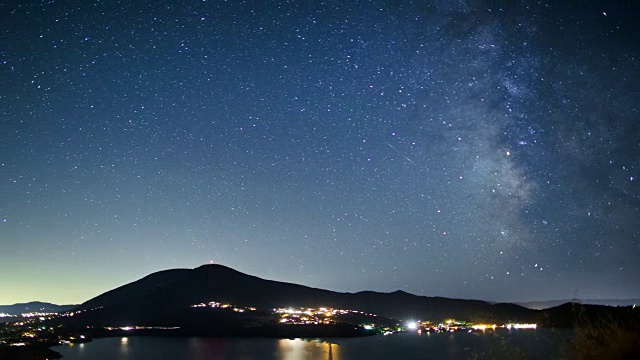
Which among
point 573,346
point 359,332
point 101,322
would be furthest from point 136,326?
point 573,346

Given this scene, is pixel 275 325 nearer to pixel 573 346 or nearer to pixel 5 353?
pixel 5 353

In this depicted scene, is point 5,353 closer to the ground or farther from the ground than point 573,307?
closer to the ground

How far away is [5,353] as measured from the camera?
54.7 metres

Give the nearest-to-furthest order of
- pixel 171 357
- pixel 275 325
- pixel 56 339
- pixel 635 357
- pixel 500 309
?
pixel 635 357
pixel 171 357
pixel 56 339
pixel 275 325
pixel 500 309

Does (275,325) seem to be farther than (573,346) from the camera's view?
Yes

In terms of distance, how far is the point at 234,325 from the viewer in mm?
145000

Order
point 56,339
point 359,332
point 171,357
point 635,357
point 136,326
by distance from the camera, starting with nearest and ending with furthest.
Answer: point 635,357
point 171,357
point 56,339
point 359,332
point 136,326

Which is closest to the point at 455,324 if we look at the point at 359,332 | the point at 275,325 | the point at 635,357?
the point at 359,332

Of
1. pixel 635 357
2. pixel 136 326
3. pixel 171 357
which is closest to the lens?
pixel 635 357

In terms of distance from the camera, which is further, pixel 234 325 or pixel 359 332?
pixel 234 325

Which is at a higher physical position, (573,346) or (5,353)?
(573,346)

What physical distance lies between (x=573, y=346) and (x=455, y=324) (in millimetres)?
165843

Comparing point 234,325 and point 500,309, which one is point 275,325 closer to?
point 234,325

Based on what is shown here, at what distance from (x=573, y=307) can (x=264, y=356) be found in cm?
7466
